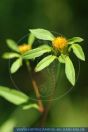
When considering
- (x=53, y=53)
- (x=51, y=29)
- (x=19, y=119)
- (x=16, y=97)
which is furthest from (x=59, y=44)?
(x=51, y=29)

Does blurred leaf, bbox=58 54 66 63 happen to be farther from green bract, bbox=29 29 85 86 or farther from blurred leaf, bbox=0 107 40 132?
blurred leaf, bbox=0 107 40 132

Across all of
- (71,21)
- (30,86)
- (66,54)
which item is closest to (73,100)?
(30,86)

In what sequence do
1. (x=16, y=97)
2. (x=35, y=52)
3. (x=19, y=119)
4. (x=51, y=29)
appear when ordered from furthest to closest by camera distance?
(x=51, y=29) < (x=19, y=119) < (x=16, y=97) < (x=35, y=52)

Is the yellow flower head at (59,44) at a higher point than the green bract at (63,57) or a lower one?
higher

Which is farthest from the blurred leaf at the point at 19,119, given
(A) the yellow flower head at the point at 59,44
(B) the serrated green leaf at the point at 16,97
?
(A) the yellow flower head at the point at 59,44

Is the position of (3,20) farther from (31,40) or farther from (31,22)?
(31,40)

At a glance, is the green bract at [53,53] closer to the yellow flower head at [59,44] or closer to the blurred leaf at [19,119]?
the yellow flower head at [59,44]

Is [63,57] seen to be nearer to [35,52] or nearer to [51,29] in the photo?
[35,52]

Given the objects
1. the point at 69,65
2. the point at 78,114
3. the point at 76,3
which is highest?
the point at 76,3
